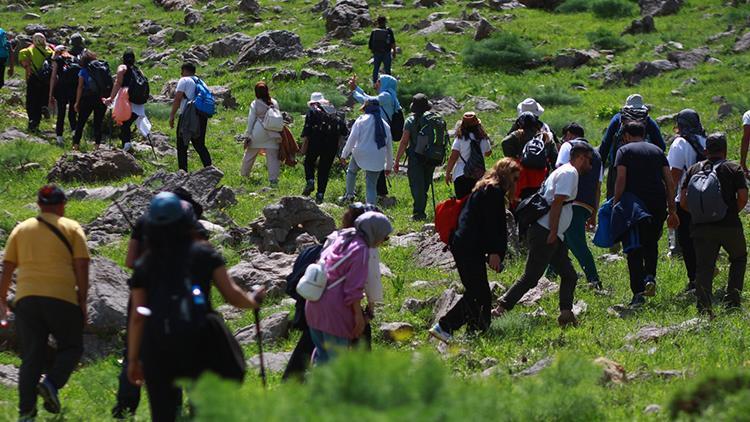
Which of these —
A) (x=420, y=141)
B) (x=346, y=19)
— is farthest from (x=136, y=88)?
(x=346, y=19)

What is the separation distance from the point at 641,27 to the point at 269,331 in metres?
22.8

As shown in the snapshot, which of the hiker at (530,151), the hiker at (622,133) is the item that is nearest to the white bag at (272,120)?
the hiker at (530,151)

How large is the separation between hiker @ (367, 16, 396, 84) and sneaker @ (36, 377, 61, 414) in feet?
60.9

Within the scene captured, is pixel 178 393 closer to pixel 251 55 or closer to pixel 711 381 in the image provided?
pixel 711 381

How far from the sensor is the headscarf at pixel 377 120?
1510 cm

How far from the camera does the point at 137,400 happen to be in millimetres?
7949

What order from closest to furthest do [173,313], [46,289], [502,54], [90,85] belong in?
1. [173,313]
2. [46,289]
3. [90,85]
4. [502,54]

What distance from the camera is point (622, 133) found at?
39.7ft

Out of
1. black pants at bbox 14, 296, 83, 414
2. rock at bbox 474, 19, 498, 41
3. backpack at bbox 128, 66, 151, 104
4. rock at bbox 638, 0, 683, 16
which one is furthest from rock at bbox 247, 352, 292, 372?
rock at bbox 638, 0, 683, 16

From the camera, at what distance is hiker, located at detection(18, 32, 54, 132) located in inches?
774

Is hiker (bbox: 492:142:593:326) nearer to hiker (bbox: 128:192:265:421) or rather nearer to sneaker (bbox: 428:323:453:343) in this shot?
sneaker (bbox: 428:323:453:343)

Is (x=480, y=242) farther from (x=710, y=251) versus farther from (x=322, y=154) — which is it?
(x=322, y=154)

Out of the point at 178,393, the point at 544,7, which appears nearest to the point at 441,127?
the point at 178,393

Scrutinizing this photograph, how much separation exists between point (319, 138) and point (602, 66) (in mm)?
13287
